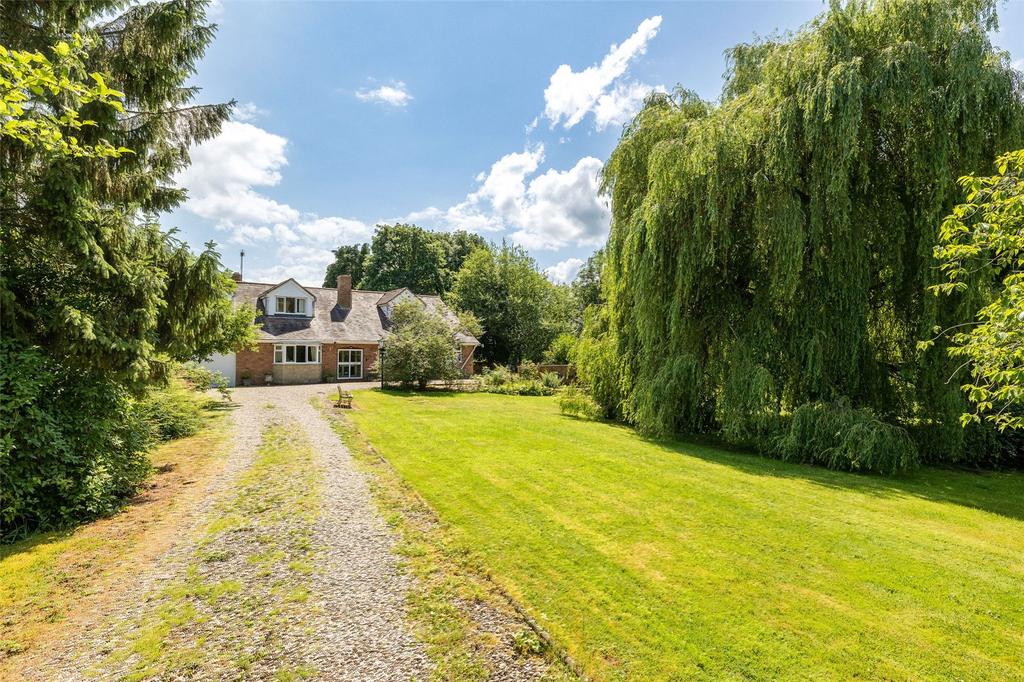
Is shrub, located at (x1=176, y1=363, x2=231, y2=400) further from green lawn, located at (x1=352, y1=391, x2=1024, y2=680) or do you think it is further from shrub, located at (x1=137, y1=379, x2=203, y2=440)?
green lawn, located at (x1=352, y1=391, x2=1024, y2=680)

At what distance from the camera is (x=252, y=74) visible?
986 cm

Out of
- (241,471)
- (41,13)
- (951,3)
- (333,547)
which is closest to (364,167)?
(41,13)

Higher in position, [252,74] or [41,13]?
[252,74]

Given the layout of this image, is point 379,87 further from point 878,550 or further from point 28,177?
point 878,550

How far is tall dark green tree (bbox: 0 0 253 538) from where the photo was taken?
17.6 feet

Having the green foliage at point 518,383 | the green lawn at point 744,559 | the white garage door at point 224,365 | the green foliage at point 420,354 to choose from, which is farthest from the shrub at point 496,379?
the green lawn at point 744,559

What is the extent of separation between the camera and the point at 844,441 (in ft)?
29.7

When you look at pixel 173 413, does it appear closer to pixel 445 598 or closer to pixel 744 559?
pixel 445 598

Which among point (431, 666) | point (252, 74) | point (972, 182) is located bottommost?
point (431, 666)

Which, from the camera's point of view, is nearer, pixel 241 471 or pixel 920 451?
pixel 241 471

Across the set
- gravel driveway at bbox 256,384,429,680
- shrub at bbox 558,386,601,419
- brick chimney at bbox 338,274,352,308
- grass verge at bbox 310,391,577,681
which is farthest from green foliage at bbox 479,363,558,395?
grass verge at bbox 310,391,577,681

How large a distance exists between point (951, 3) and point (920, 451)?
949cm

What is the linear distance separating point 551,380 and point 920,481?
56.4 feet

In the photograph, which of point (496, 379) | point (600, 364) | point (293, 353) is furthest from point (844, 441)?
point (293, 353)
